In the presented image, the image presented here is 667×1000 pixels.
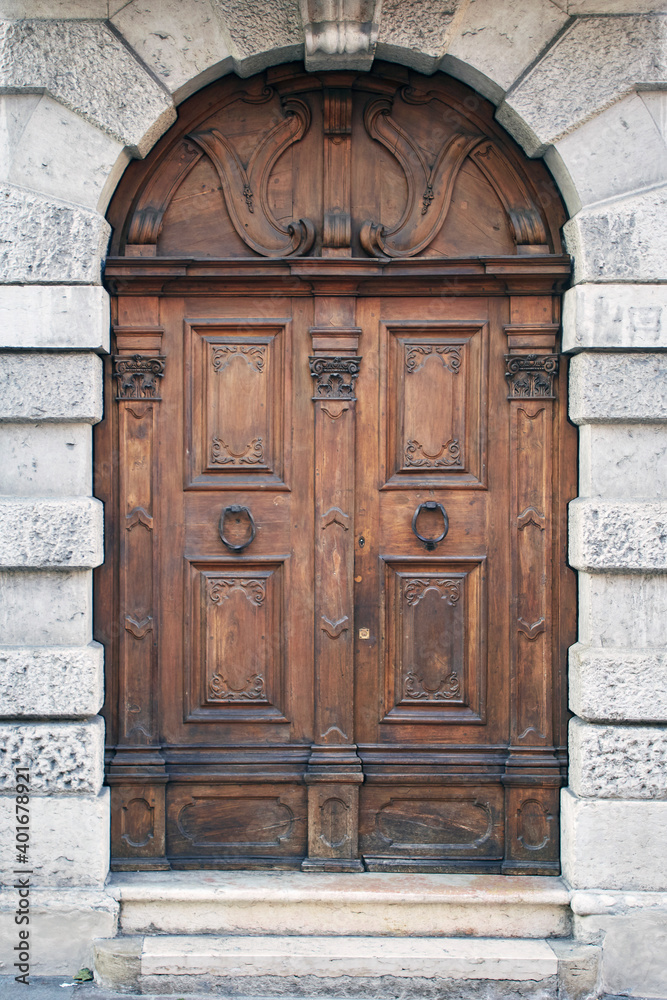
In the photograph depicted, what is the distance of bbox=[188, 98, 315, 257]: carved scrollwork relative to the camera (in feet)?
11.6

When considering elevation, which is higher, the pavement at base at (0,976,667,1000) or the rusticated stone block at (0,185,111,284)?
the rusticated stone block at (0,185,111,284)

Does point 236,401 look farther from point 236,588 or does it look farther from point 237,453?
point 236,588

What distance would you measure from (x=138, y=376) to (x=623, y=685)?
2.51m

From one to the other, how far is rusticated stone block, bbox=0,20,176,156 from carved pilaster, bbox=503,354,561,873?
1919mm

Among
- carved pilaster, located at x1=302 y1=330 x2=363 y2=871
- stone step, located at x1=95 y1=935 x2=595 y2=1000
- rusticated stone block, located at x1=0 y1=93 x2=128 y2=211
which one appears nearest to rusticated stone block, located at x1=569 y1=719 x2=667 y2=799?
stone step, located at x1=95 y1=935 x2=595 y2=1000

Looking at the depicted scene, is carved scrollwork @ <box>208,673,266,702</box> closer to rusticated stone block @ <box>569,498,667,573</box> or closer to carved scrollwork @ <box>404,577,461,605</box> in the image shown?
carved scrollwork @ <box>404,577,461,605</box>

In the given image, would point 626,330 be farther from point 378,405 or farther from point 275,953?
point 275,953

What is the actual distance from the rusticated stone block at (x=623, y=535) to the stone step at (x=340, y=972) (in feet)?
5.32

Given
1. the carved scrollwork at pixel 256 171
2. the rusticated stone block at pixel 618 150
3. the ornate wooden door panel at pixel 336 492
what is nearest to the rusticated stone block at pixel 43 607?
the ornate wooden door panel at pixel 336 492

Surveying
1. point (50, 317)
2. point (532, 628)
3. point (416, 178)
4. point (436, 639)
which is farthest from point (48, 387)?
point (532, 628)

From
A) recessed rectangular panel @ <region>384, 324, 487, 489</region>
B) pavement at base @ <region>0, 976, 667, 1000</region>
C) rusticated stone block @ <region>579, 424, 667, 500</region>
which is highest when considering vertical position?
recessed rectangular panel @ <region>384, 324, 487, 489</region>

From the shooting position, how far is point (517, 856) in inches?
139

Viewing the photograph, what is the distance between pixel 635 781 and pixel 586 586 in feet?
2.74

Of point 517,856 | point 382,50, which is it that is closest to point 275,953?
point 517,856
